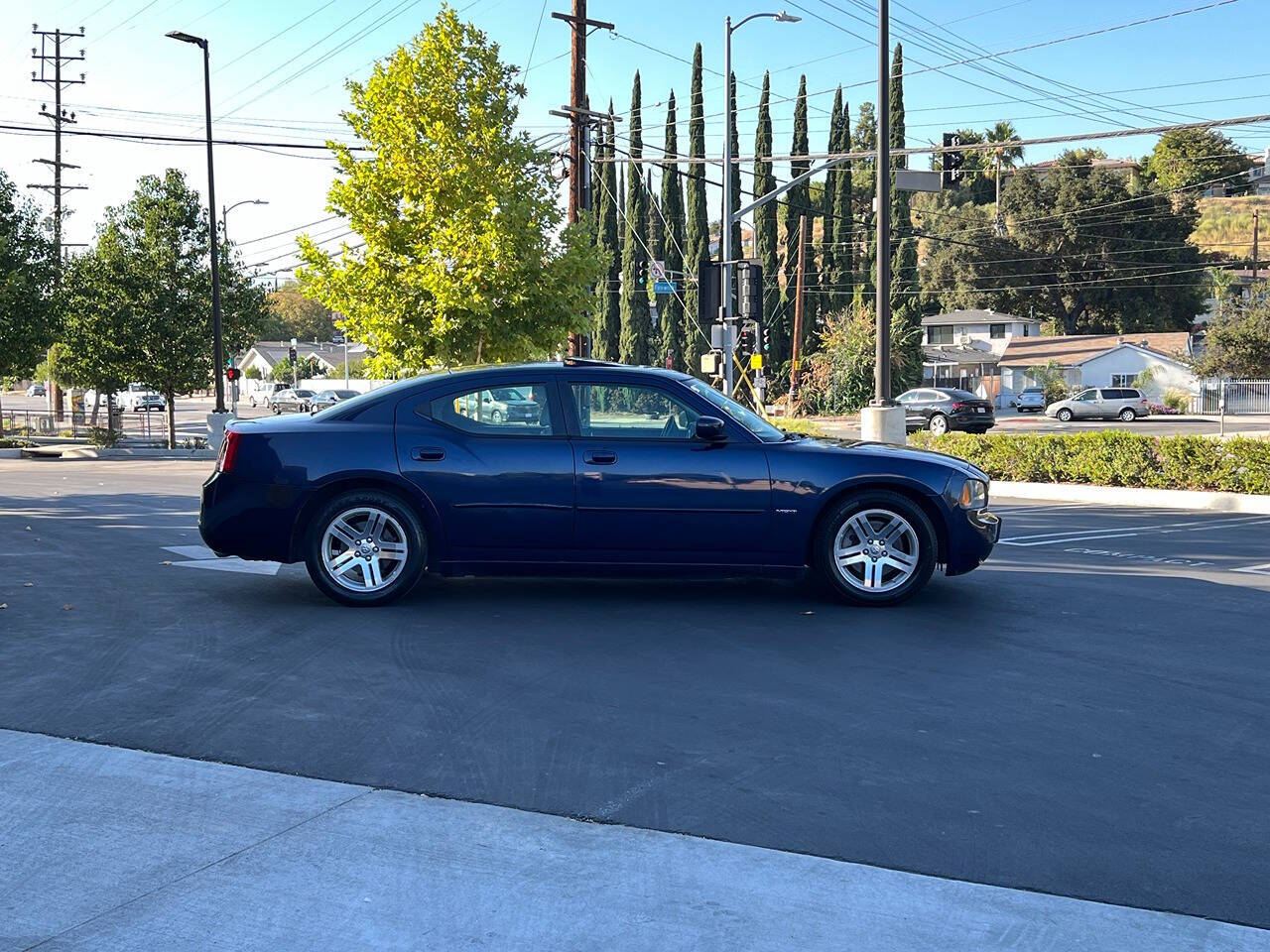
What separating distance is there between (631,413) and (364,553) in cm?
197

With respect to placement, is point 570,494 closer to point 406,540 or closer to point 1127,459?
point 406,540

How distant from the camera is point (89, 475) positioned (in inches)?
936

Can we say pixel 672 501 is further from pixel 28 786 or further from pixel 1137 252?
pixel 1137 252

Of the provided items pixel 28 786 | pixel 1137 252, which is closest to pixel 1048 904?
pixel 28 786

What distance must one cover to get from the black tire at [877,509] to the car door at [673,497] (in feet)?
1.29

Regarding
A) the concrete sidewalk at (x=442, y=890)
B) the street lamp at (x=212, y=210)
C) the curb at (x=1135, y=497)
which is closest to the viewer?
the concrete sidewalk at (x=442, y=890)

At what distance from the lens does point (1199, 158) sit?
383 ft

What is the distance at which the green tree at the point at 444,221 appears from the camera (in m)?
24.0

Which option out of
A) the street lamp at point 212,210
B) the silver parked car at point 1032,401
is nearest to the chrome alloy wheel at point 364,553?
the street lamp at point 212,210

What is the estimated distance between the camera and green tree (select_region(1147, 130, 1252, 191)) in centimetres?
11494

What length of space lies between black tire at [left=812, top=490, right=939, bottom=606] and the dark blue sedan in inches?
0.4

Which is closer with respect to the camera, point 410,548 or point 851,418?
point 410,548

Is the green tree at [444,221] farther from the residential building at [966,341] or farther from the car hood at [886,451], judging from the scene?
the residential building at [966,341]

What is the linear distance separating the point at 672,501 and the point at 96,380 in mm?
36547
